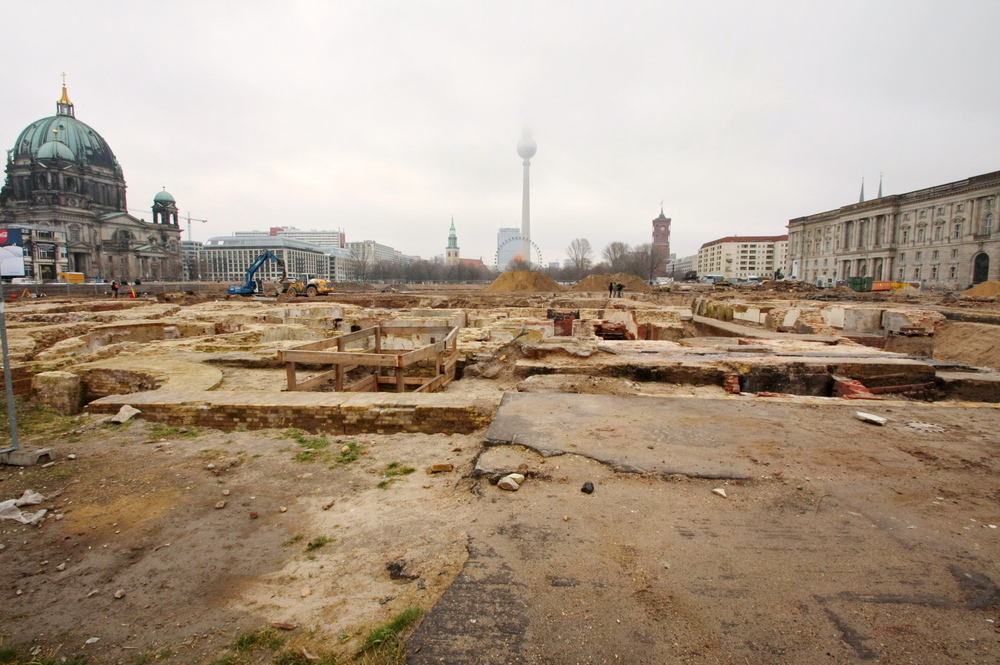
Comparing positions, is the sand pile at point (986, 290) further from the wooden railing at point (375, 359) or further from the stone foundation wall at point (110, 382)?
the stone foundation wall at point (110, 382)

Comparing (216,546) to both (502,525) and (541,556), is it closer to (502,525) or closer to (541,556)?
(502,525)

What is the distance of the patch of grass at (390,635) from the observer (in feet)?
6.96

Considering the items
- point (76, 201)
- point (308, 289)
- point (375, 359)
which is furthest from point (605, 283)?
point (76, 201)

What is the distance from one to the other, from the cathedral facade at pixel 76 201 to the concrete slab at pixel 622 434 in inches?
2624

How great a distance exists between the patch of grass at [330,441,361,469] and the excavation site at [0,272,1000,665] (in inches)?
0.8

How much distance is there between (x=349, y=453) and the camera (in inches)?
181

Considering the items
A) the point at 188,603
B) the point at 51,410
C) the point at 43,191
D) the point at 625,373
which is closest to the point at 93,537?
the point at 188,603

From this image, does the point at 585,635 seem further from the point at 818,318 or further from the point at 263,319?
the point at 263,319

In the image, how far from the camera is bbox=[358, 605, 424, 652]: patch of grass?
2121mm

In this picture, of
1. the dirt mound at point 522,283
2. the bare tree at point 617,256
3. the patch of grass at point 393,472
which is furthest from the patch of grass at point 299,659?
the bare tree at point 617,256

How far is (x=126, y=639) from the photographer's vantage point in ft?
7.72

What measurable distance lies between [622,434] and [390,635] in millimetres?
2897

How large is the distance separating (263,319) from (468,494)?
14939mm

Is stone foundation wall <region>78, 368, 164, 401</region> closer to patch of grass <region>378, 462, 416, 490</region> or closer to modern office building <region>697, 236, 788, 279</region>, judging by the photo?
patch of grass <region>378, 462, 416, 490</region>
